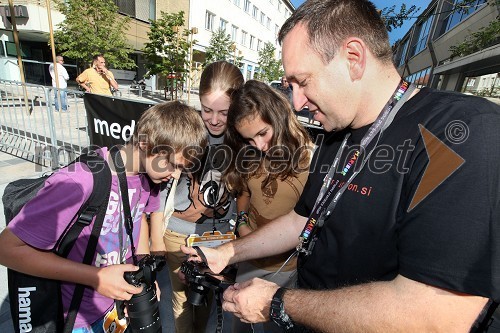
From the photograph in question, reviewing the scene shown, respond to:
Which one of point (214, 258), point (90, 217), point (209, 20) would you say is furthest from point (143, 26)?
point (90, 217)

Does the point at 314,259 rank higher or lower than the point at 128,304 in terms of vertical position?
higher

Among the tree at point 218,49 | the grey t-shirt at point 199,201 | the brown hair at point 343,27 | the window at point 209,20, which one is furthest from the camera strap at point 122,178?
the window at point 209,20

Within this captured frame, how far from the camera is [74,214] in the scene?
129 centimetres

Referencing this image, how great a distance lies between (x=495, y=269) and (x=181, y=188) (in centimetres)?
192

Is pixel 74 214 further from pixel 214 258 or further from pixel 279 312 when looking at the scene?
pixel 279 312

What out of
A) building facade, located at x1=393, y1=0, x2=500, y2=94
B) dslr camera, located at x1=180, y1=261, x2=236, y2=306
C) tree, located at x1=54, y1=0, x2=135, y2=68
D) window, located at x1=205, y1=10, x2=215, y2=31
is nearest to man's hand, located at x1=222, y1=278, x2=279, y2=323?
dslr camera, located at x1=180, y1=261, x2=236, y2=306

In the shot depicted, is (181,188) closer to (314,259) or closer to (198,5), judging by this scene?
(314,259)

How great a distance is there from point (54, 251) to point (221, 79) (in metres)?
1.73

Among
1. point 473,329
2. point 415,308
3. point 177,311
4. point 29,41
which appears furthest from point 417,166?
point 29,41

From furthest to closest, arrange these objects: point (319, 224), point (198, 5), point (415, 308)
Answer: point (198, 5) < point (319, 224) < point (415, 308)

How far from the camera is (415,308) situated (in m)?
0.91

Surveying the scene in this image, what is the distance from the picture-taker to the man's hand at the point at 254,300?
1267 mm

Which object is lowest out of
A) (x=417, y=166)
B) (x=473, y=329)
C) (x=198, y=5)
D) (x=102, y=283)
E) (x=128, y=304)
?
(x=128, y=304)

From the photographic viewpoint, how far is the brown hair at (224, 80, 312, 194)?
217 centimetres
